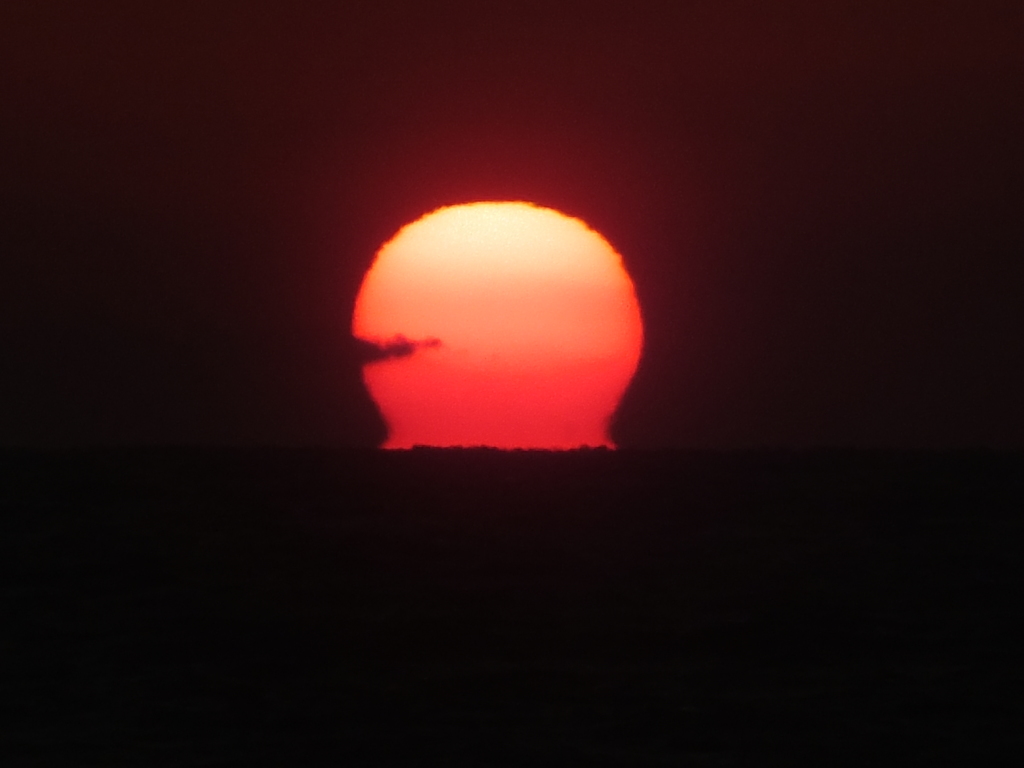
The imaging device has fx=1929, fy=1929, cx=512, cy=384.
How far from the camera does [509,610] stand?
20750 millimetres

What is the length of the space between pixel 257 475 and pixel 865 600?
11808 mm

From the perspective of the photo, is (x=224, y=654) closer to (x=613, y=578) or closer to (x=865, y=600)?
(x=613, y=578)

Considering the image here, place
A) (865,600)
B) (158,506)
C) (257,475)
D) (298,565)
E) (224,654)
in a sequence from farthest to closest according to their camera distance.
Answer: (257,475)
(158,506)
(298,565)
(865,600)
(224,654)

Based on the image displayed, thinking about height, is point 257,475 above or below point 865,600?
above

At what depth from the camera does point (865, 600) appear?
21.8 meters

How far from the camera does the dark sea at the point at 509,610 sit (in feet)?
49.4

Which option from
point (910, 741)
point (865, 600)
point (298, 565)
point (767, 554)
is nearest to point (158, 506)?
point (298, 565)

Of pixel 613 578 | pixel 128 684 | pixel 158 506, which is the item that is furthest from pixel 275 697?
pixel 158 506

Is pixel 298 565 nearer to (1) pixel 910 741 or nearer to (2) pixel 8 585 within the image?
(2) pixel 8 585

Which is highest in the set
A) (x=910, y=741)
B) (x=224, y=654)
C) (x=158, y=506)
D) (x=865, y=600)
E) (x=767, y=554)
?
(x=158, y=506)

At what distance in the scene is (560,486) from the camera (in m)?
29.0

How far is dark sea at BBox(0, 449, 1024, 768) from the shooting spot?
1506 centimetres

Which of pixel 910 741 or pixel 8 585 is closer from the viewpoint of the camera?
pixel 910 741

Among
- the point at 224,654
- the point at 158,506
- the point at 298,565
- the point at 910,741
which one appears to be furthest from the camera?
the point at 158,506
